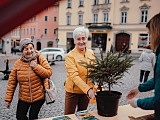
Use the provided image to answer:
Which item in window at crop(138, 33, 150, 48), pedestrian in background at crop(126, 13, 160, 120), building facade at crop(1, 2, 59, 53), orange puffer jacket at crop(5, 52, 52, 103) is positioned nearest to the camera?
building facade at crop(1, 2, 59, 53)

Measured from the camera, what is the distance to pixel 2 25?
23cm

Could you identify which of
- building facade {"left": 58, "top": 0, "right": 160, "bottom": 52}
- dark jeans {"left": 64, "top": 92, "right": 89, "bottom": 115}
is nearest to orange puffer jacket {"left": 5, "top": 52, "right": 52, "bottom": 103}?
dark jeans {"left": 64, "top": 92, "right": 89, "bottom": 115}

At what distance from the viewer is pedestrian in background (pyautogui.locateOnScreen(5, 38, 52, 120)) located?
211 cm

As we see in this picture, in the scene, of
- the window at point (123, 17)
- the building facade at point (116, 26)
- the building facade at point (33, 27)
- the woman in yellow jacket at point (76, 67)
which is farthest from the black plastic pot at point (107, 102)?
the window at point (123, 17)

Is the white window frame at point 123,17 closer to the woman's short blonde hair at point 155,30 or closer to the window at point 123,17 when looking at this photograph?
the window at point 123,17

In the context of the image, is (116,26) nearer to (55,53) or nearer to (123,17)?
(123,17)

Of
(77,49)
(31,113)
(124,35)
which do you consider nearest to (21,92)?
(31,113)

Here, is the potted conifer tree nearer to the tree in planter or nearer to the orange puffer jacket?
the tree in planter

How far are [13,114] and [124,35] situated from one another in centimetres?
2241

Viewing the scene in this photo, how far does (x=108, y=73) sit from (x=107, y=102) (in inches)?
8.9

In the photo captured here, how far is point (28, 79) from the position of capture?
2.11 m

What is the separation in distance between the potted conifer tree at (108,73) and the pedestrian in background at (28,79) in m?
0.71

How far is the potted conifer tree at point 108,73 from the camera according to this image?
5.03 ft

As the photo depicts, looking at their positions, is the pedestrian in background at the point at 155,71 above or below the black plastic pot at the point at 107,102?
above
